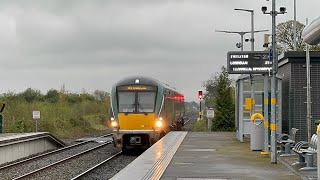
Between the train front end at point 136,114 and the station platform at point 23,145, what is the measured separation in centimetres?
382

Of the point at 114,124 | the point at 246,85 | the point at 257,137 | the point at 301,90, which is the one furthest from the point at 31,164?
the point at 301,90

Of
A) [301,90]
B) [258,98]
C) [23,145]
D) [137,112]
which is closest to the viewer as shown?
[301,90]

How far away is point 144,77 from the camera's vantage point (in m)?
23.7

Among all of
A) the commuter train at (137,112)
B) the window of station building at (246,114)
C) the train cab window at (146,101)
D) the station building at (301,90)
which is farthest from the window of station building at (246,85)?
the train cab window at (146,101)

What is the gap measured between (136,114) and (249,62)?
5.79 m

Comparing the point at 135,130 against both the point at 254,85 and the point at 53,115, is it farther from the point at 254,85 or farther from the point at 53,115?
the point at 53,115

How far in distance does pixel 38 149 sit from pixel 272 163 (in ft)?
45.6

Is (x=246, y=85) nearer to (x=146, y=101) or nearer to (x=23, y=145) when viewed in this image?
(x=146, y=101)

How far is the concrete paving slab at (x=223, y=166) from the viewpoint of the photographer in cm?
1245

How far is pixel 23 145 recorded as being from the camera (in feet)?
77.9

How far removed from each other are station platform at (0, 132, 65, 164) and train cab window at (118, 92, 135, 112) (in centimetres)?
417

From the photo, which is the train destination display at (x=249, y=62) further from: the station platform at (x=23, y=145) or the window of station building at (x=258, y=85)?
the station platform at (x=23, y=145)

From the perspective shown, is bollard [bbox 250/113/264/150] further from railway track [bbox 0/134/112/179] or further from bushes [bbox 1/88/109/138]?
bushes [bbox 1/88/109/138]

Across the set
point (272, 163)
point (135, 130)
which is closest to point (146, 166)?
point (272, 163)
